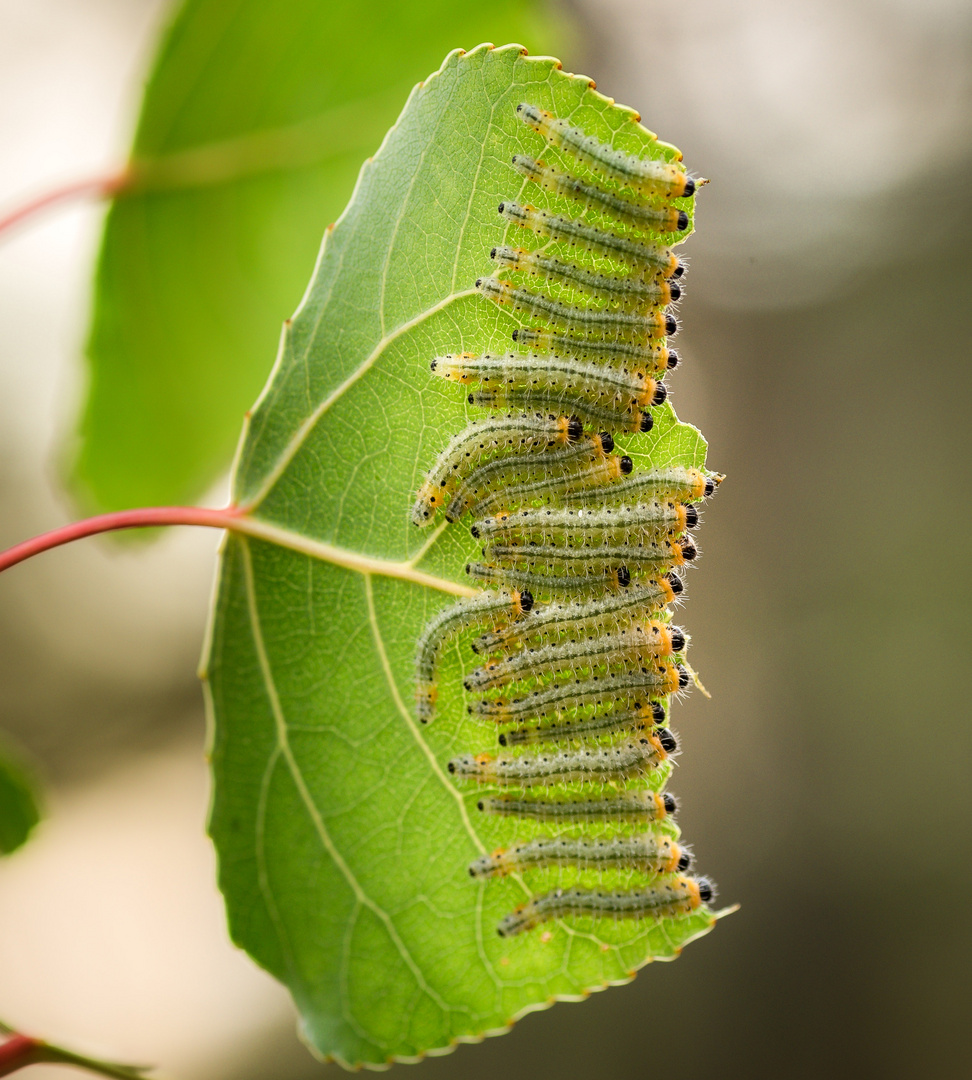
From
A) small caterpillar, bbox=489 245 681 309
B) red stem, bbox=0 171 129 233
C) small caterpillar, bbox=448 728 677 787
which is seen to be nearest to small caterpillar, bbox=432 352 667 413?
small caterpillar, bbox=489 245 681 309

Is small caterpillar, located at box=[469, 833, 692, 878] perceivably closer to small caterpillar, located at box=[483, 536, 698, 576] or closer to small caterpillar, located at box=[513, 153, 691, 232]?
small caterpillar, located at box=[483, 536, 698, 576]

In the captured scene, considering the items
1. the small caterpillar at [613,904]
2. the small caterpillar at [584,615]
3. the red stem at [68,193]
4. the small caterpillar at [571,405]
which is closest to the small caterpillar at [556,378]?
the small caterpillar at [571,405]

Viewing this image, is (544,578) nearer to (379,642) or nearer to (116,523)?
(379,642)

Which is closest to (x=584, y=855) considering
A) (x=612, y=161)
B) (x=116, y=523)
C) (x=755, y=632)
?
(x=116, y=523)

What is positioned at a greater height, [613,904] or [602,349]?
[602,349]

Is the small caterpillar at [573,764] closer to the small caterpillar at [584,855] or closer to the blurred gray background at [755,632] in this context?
the small caterpillar at [584,855]
